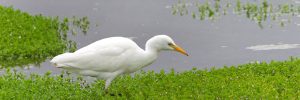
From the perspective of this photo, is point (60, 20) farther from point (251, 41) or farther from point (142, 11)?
point (251, 41)

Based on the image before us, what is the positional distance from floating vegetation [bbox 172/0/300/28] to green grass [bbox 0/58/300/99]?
Result: 21.2ft

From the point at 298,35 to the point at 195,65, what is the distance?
409cm

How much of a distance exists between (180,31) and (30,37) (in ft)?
14.3

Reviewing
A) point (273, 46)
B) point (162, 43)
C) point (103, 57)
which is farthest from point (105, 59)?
point (273, 46)

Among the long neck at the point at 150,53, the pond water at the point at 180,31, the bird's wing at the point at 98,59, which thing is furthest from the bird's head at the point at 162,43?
the pond water at the point at 180,31

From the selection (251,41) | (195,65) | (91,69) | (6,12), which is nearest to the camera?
(91,69)

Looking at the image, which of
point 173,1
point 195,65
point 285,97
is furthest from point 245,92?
point 173,1

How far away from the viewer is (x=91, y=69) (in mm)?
11219

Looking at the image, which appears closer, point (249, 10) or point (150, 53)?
point (150, 53)

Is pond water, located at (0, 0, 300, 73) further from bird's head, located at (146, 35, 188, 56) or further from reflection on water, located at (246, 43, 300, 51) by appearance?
bird's head, located at (146, 35, 188, 56)

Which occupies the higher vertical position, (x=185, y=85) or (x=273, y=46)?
(x=273, y=46)

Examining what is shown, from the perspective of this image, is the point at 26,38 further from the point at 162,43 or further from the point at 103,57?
the point at 162,43

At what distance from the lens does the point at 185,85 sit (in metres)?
12.2

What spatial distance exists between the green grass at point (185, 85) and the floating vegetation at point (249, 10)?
Result: 6.46m
